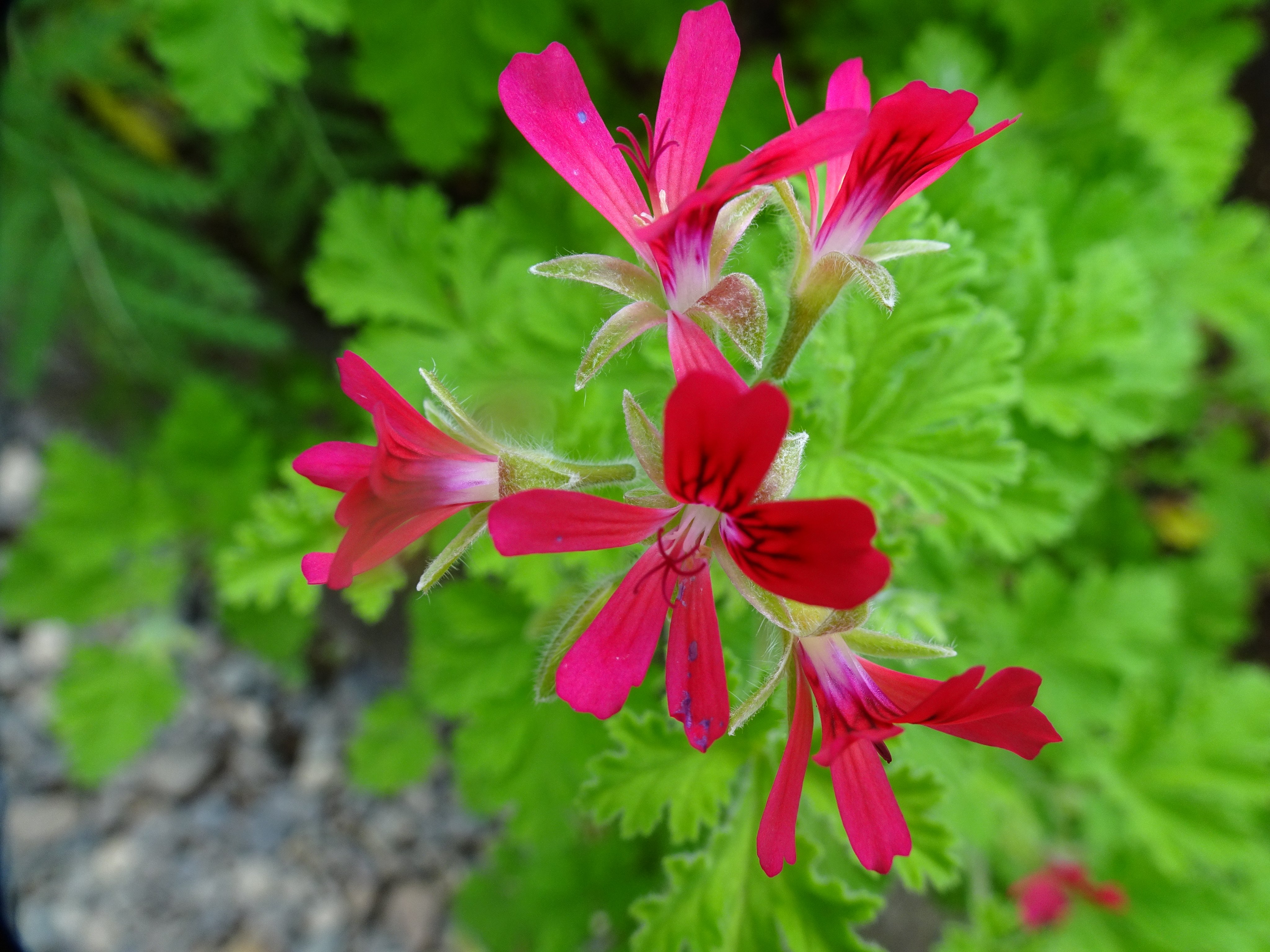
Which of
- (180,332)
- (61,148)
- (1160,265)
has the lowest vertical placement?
(180,332)

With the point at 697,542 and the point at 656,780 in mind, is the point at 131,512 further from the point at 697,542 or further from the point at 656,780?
the point at 697,542

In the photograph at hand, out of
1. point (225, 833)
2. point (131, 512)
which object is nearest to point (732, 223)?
point (131, 512)

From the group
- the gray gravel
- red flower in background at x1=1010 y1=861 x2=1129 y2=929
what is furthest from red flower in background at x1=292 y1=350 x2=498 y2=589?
the gray gravel

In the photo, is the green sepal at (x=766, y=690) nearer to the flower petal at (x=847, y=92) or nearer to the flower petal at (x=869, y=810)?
the flower petal at (x=869, y=810)

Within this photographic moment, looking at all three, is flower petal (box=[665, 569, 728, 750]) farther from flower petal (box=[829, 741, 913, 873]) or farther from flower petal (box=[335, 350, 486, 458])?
flower petal (box=[335, 350, 486, 458])

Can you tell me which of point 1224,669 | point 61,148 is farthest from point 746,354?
point 1224,669

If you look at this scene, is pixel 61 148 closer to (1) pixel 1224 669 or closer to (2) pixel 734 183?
(2) pixel 734 183
